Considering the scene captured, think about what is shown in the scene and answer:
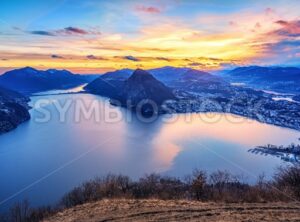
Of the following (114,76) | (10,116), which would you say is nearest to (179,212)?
(10,116)

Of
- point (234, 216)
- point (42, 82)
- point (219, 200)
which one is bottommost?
point (42, 82)

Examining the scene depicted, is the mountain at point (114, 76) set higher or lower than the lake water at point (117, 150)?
lower

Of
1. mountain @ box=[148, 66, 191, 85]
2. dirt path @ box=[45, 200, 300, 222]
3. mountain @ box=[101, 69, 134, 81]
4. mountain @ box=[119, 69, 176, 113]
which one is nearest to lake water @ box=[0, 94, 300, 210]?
dirt path @ box=[45, 200, 300, 222]

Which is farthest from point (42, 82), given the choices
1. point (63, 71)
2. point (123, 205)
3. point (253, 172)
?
point (123, 205)

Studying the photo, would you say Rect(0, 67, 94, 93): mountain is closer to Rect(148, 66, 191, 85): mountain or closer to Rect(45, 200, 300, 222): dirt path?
Rect(148, 66, 191, 85): mountain

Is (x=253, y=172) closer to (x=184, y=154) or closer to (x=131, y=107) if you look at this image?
(x=184, y=154)

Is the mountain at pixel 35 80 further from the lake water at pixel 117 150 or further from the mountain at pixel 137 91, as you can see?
the lake water at pixel 117 150

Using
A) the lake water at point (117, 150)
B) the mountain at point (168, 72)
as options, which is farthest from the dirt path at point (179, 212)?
the mountain at point (168, 72)

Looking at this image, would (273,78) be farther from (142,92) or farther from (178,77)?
(142,92)

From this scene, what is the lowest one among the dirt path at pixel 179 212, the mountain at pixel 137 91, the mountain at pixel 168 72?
the mountain at pixel 168 72
